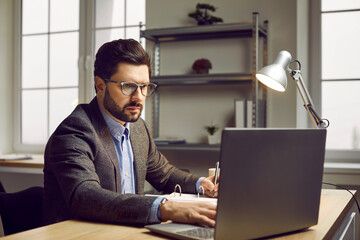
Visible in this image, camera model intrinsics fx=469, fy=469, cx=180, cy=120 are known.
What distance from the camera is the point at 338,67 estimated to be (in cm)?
329

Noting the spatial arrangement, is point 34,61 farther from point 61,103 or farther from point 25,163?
point 25,163

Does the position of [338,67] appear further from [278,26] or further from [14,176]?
[14,176]

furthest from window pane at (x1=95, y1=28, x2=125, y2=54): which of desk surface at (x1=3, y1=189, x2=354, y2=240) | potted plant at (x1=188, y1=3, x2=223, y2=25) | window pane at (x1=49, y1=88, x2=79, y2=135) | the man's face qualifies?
desk surface at (x1=3, y1=189, x2=354, y2=240)

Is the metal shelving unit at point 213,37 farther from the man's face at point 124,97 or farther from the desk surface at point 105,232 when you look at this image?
the desk surface at point 105,232

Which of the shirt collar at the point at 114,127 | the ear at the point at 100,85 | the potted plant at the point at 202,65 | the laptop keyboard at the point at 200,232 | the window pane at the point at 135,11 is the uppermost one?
the window pane at the point at 135,11

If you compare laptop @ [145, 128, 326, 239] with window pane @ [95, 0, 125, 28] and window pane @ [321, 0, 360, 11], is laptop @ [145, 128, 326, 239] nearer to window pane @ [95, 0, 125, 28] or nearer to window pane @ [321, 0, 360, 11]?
window pane @ [321, 0, 360, 11]

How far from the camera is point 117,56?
1.79m

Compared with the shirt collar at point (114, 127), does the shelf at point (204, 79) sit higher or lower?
higher

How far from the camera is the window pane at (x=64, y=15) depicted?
4.25 metres

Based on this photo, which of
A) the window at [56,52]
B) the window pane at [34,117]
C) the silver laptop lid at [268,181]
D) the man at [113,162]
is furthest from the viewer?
the window pane at [34,117]

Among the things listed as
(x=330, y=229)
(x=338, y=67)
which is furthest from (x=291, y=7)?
(x=330, y=229)

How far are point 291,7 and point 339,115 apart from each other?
0.82 meters

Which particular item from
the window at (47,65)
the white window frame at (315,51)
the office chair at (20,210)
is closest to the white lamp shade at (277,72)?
the office chair at (20,210)

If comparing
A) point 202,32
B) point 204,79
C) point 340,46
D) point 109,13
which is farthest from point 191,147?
point 109,13
